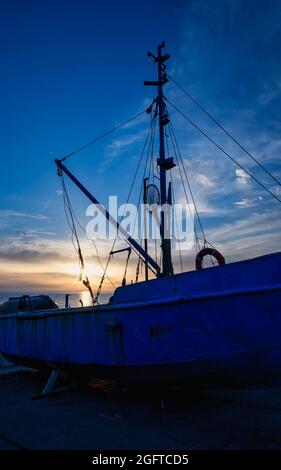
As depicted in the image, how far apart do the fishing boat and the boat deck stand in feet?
2.51

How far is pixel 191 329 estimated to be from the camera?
6859 mm

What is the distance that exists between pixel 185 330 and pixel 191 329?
136 millimetres

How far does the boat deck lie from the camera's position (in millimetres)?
5898

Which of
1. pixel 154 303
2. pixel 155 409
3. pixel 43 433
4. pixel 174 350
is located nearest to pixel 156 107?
pixel 154 303

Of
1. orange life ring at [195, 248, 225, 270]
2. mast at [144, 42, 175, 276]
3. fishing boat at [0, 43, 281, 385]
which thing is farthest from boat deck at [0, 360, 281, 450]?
mast at [144, 42, 175, 276]

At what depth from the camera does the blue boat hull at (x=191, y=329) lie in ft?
20.7

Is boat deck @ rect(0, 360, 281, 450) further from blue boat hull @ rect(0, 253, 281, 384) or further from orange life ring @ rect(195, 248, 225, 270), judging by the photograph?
orange life ring @ rect(195, 248, 225, 270)

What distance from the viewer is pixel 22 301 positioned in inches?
512

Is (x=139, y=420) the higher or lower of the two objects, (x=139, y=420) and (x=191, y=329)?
the lower

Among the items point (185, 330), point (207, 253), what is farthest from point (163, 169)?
point (185, 330)

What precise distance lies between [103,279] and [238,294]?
29.3 feet

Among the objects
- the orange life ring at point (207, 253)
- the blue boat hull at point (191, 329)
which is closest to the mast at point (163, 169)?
the orange life ring at point (207, 253)

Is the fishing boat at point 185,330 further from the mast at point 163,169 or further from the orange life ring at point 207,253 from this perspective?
the mast at point 163,169

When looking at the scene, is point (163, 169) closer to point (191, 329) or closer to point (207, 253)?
point (207, 253)
